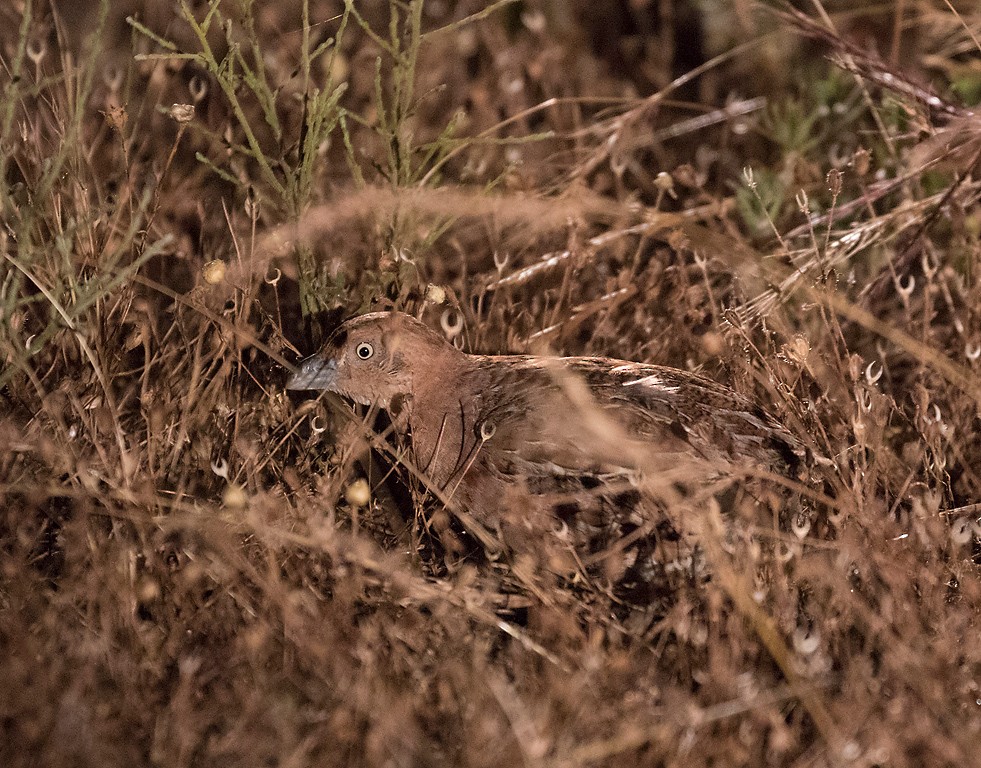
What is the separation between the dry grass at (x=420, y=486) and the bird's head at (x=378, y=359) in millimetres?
134

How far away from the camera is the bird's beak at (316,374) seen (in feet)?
13.1

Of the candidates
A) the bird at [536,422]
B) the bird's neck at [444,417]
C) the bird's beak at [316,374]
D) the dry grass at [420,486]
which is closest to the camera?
the dry grass at [420,486]

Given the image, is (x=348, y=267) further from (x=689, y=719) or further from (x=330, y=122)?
(x=689, y=719)

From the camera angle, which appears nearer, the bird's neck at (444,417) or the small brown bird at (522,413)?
the small brown bird at (522,413)

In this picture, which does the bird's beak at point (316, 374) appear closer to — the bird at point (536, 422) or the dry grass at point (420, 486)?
the bird at point (536, 422)

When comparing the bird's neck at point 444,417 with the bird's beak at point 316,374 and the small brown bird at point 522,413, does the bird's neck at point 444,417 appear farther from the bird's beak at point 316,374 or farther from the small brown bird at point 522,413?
the bird's beak at point 316,374

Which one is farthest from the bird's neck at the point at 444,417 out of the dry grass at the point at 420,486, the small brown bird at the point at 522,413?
the dry grass at the point at 420,486

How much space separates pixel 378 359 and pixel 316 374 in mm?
210

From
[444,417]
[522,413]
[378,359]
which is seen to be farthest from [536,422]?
[378,359]

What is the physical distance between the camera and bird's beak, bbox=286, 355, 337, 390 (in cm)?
400

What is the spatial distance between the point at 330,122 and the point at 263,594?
1521 mm

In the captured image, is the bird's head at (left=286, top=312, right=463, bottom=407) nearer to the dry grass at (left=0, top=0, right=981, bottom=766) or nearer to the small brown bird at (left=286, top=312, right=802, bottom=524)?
the small brown bird at (left=286, top=312, right=802, bottom=524)

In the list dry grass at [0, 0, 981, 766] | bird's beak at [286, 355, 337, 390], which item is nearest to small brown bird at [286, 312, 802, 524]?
bird's beak at [286, 355, 337, 390]

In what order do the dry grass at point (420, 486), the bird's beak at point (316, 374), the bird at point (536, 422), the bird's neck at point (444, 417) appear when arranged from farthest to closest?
1. the bird's beak at point (316, 374)
2. the bird's neck at point (444, 417)
3. the bird at point (536, 422)
4. the dry grass at point (420, 486)
